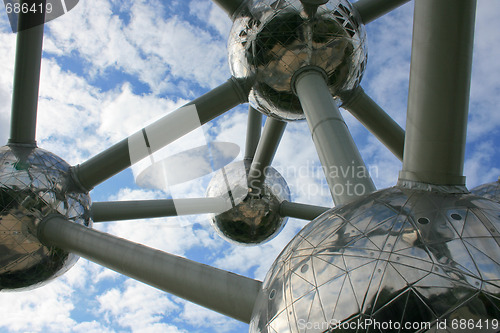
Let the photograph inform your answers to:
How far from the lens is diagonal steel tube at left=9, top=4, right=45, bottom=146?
6.25 meters

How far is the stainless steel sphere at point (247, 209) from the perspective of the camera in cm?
1025

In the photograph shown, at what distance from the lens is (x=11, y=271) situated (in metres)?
5.87

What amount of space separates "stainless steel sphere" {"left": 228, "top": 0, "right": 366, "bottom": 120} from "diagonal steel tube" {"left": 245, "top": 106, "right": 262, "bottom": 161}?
452 centimetres

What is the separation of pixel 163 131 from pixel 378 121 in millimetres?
3531

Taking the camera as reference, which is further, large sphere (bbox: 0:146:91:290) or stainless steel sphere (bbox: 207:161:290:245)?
stainless steel sphere (bbox: 207:161:290:245)

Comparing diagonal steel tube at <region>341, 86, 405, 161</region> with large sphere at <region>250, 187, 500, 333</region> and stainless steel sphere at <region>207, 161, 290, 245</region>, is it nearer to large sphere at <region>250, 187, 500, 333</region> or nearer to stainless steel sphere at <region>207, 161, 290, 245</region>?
stainless steel sphere at <region>207, 161, 290, 245</region>

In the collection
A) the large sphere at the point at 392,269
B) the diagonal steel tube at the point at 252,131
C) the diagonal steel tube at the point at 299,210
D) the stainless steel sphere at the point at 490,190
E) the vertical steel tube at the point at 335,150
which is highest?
the diagonal steel tube at the point at 252,131

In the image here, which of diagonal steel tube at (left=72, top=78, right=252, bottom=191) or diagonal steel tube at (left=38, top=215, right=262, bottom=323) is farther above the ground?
diagonal steel tube at (left=72, top=78, right=252, bottom=191)

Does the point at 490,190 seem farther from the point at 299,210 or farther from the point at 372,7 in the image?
the point at 372,7

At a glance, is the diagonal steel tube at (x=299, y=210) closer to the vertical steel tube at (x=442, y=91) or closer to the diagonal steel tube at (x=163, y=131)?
the diagonal steel tube at (x=163, y=131)

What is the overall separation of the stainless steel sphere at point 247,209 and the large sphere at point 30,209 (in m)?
4.46

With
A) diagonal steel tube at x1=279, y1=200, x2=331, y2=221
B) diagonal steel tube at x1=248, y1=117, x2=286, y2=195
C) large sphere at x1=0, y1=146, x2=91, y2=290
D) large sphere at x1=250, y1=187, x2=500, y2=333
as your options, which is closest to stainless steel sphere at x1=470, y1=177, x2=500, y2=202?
diagonal steel tube at x1=279, y1=200, x2=331, y2=221

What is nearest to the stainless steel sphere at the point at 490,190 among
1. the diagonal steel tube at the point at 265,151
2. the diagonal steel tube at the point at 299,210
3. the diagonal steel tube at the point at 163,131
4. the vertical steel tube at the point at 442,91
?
the diagonal steel tube at the point at 299,210

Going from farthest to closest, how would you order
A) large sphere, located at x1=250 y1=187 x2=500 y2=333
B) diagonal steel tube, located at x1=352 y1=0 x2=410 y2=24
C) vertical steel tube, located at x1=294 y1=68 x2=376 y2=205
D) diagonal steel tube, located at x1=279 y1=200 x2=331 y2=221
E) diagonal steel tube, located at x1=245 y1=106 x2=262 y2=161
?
diagonal steel tube, located at x1=245 y1=106 x2=262 y2=161, diagonal steel tube, located at x1=279 y1=200 x2=331 y2=221, diagonal steel tube, located at x1=352 y1=0 x2=410 y2=24, vertical steel tube, located at x1=294 y1=68 x2=376 y2=205, large sphere, located at x1=250 y1=187 x2=500 y2=333
